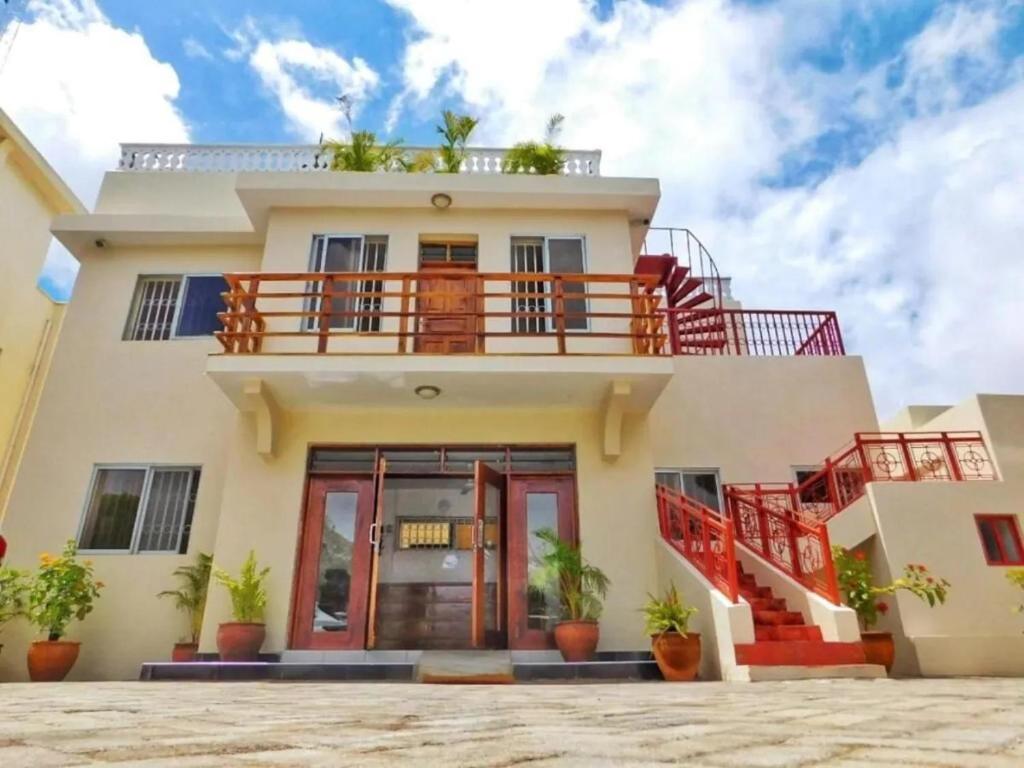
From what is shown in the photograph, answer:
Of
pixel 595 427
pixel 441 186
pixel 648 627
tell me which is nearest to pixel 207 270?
pixel 441 186

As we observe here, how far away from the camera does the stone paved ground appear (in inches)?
54.9

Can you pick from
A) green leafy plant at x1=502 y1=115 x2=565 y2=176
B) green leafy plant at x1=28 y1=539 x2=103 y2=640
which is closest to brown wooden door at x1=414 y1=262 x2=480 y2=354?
green leafy plant at x1=502 y1=115 x2=565 y2=176

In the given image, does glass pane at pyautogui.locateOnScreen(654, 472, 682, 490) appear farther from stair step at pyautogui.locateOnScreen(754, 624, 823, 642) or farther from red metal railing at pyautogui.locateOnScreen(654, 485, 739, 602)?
stair step at pyautogui.locateOnScreen(754, 624, 823, 642)

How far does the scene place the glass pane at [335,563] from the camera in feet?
21.4

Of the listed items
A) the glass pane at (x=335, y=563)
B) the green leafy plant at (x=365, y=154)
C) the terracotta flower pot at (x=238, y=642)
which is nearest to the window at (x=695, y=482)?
the glass pane at (x=335, y=563)

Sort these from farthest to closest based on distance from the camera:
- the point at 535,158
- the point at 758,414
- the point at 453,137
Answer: the point at 453,137 → the point at 758,414 → the point at 535,158

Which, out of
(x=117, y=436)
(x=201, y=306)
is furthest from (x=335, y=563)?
(x=201, y=306)

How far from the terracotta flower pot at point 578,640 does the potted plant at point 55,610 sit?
5.05 metres

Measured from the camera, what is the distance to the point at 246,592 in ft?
20.4

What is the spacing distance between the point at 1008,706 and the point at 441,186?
7323 mm

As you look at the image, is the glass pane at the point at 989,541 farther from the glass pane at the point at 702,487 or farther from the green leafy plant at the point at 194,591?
the green leafy plant at the point at 194,591

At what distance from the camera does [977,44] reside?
20.0 ft

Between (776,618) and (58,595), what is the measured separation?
7290 mm

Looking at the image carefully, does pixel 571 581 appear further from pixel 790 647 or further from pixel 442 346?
pixel 442 346
